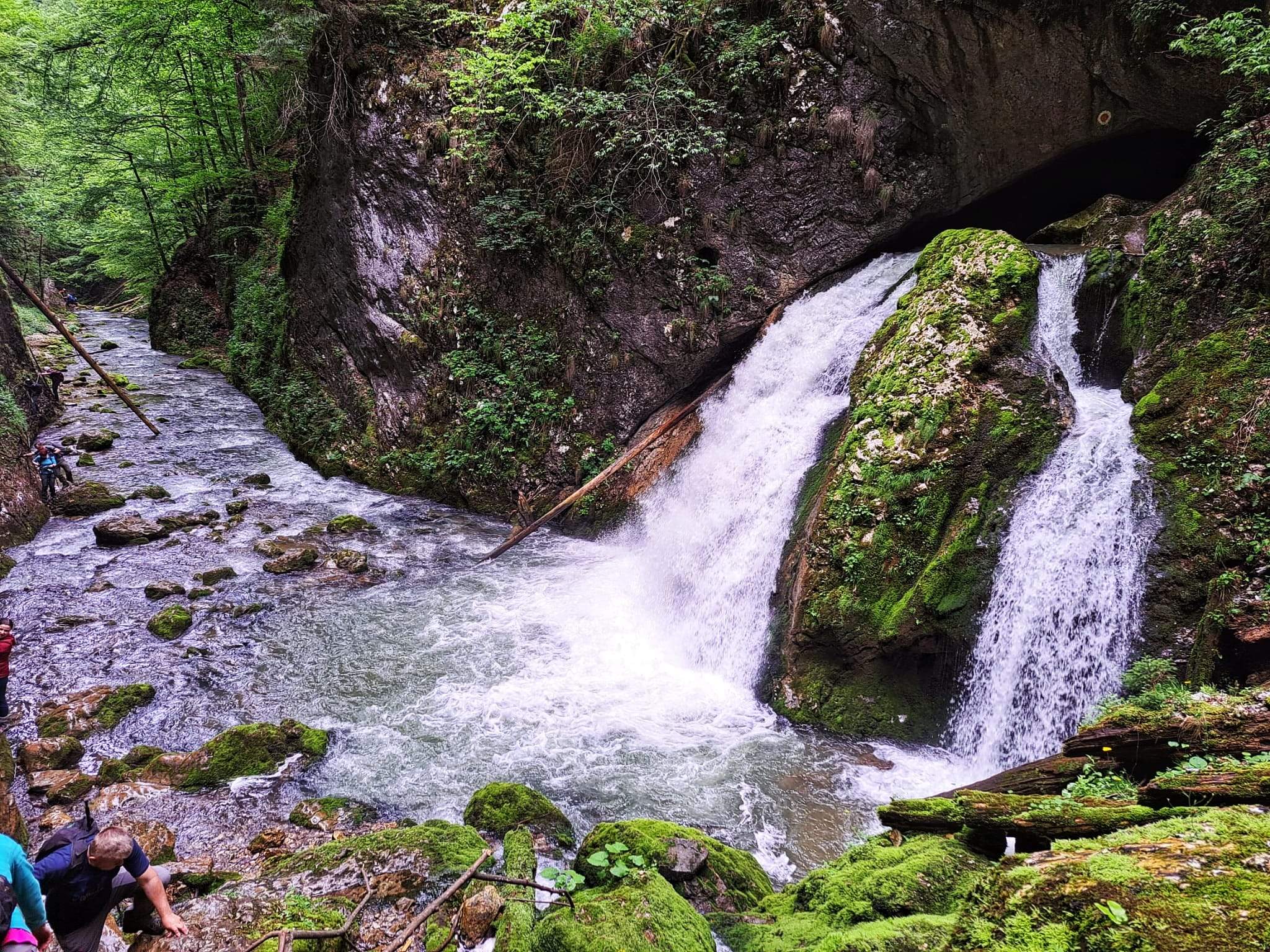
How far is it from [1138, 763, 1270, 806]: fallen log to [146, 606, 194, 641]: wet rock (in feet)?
34.5

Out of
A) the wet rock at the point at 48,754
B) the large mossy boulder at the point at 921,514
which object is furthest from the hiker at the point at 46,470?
the large mossy boulder at the point at 921,514

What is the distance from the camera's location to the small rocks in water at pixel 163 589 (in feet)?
32.2

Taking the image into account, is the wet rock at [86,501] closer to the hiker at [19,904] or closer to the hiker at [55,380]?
the hiker at [55,380]

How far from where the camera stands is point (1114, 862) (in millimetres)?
2141

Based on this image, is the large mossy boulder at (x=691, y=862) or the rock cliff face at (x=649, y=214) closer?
the large mossy boulder at (x=691, y=862)

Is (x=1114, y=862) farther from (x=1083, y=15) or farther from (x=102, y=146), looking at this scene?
(x=102, y=146)

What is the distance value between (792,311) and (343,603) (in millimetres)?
9138

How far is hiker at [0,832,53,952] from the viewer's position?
293 cm

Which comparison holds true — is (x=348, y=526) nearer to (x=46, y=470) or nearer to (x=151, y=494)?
(x=151, y=494)

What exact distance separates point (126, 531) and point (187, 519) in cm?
97

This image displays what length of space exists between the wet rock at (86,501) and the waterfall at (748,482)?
32.7 ft

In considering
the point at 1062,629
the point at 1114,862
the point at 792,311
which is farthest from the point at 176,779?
the point at 792,311

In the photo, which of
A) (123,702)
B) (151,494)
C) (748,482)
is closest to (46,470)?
(151,494)

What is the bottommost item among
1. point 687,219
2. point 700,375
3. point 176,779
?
point 176,779
